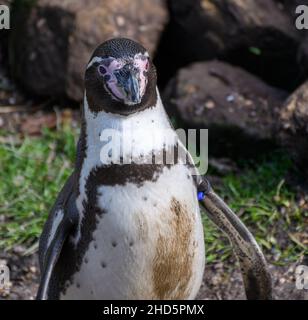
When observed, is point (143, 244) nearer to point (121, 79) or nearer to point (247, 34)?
point (121, 79)

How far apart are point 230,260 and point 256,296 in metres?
0.55

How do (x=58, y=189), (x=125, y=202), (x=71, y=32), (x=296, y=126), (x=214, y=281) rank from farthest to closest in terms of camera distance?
(x=71, y=32), (x=58, y=189), (x=296, y=126), (x=214, y=281), (x=125, y=202)

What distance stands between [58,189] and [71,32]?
1.01 meters

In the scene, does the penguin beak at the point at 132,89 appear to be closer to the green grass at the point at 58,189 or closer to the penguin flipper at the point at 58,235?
the penguin flipper at the point at 58,235

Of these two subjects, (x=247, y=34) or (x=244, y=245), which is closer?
(x=244, y=245)

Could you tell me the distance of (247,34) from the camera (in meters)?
4.71

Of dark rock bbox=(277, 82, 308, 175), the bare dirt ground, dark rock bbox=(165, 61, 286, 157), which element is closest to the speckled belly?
the bare dirt ground

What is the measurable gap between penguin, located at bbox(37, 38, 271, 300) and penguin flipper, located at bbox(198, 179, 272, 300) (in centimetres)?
14

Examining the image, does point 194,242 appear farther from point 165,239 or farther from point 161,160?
point 161,160

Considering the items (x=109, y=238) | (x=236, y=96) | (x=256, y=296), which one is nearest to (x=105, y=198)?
(x=109, y=238)

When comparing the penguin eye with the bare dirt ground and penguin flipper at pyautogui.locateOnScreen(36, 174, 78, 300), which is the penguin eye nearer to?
penguin flipper at pyautogui.locateOnScreen(36, 174, 78, 300)

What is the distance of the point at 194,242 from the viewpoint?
9.78 feet

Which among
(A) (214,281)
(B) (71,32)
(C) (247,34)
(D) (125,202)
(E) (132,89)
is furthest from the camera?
(B) (71,32)

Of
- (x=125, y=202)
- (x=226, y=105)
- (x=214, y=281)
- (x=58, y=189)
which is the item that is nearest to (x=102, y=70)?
(x=125, y=202)
